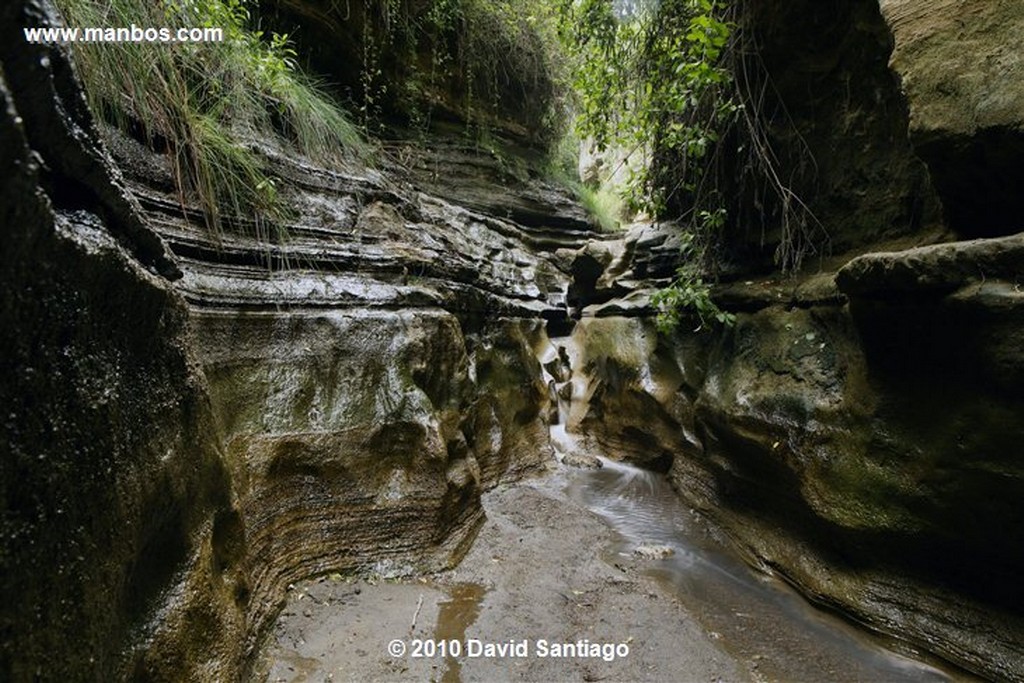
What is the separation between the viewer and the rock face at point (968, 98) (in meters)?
2.35

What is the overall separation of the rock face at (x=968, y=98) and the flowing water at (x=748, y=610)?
7.87 ft

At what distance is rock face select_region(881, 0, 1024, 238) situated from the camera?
7.72 feet

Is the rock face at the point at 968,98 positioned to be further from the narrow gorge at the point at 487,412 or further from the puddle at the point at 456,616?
the puddle at the point at 456,616

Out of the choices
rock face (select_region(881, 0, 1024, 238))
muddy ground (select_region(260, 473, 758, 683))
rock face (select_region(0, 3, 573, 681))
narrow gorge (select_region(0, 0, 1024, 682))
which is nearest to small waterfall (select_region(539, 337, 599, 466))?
rock face (select_region(0, 3, 573, 681))

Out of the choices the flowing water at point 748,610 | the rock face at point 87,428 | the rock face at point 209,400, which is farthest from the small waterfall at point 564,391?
the rock face at point 87,428

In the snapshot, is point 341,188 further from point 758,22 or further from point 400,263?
point 758,22

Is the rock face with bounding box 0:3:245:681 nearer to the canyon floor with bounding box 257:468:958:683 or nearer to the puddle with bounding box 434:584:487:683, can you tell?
the canyon floor with bounding box 257:468:958:683

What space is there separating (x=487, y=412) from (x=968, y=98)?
4215mm

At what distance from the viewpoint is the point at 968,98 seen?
245 centimetres

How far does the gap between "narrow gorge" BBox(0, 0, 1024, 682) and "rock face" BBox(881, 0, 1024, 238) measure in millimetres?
14

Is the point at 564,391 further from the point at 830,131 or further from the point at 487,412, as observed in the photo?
the point at 830,131

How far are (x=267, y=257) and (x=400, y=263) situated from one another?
1.09 meters

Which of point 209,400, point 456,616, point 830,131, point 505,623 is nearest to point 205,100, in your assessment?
point 209,400

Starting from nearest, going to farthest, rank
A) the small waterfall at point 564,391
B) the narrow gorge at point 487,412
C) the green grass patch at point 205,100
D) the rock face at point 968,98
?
the narrow gorge at point 487,412, the rock face at point 968,98, the green grass patch at point 205,100, the small waterfall at point 564,391
